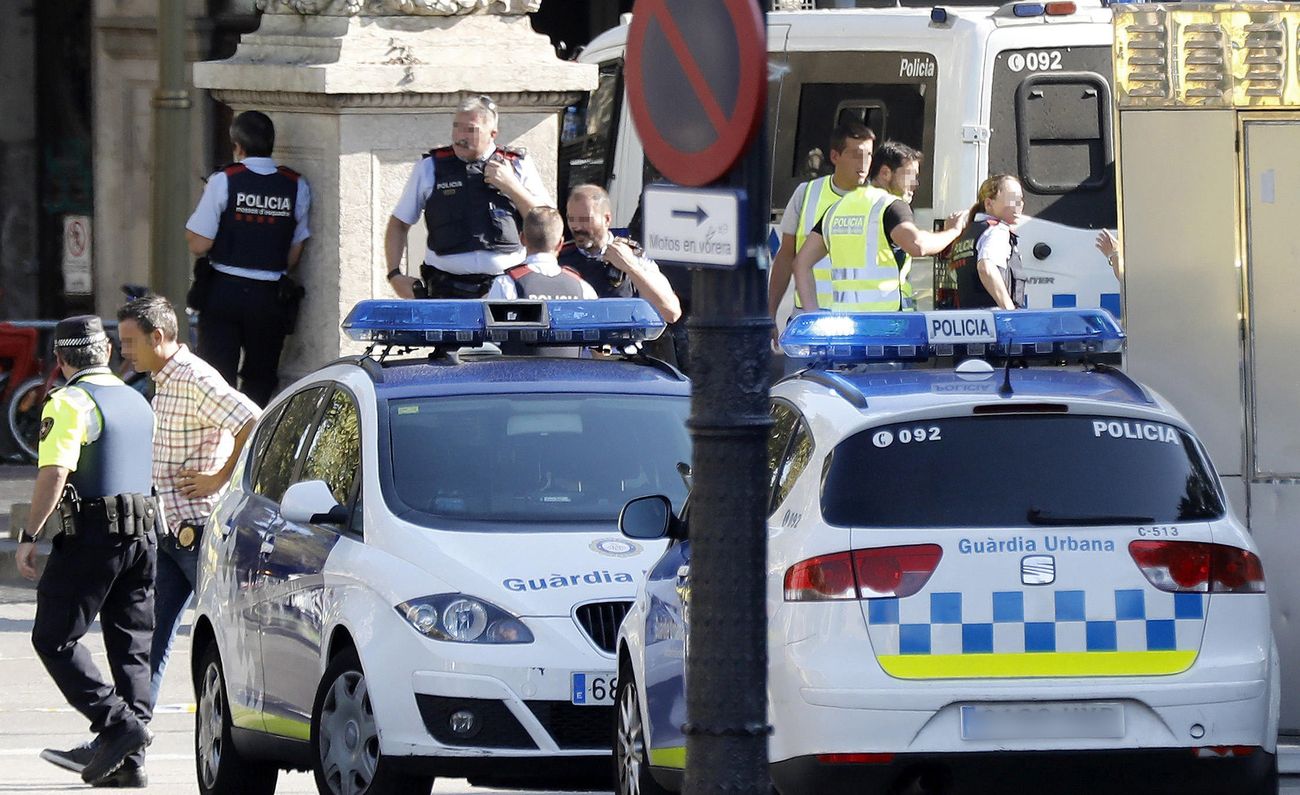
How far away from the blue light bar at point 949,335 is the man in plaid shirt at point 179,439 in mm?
3073

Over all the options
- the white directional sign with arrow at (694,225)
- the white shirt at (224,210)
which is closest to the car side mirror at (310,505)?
the white directional sign with arrow at (694,225)

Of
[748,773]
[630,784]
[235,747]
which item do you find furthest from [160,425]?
[748,773]

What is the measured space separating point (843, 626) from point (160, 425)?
13.7 feet

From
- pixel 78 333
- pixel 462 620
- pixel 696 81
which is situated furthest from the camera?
pixel 78 333

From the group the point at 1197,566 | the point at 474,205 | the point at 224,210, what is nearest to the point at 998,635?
the point at 1197,566

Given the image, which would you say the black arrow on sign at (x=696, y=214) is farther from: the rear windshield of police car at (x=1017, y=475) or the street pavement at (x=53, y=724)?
the street pavement at (x=53, y=724)

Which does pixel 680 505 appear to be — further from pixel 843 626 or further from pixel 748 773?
pixel 748 773

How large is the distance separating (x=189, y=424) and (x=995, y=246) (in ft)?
14.7

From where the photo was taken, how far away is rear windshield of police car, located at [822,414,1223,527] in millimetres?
6238

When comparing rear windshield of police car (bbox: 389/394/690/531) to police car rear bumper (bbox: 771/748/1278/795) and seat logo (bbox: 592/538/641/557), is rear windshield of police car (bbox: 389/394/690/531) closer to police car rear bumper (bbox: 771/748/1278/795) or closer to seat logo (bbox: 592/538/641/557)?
seat logo (bbox: 592/538/641/557)

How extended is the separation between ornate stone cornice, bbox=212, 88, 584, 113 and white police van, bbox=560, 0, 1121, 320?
2.87ft

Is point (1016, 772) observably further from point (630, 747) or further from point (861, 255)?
point (861, 255)

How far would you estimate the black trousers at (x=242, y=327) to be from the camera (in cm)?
1252

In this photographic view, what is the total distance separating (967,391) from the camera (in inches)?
257
